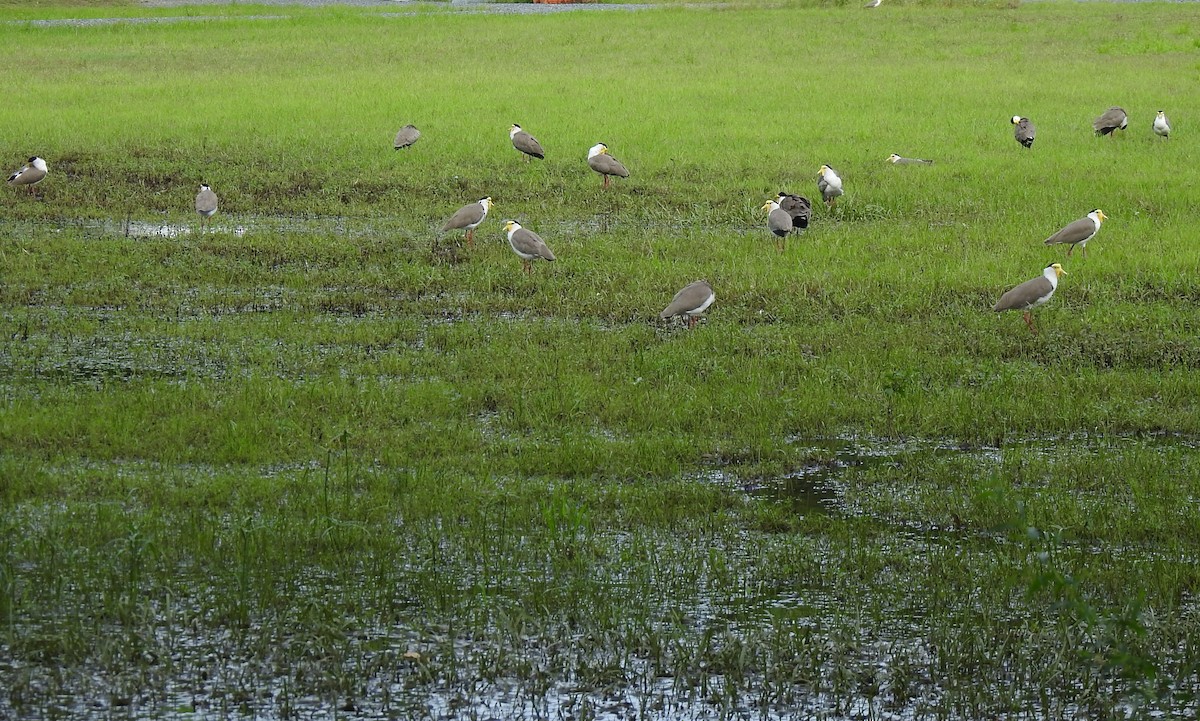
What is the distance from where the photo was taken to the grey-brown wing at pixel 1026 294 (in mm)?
10617

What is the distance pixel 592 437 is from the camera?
8.15 meters

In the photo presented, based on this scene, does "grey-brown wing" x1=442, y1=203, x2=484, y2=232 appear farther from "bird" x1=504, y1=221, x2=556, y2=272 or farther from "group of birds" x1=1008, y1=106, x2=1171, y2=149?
"group of birds" x1=1008, y1=106, x2=1171, y2=149

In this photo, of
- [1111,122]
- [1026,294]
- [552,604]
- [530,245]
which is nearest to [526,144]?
[530,245]

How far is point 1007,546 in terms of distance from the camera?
6680mm

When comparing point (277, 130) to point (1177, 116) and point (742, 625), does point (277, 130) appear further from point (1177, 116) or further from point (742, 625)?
point (742, 625)

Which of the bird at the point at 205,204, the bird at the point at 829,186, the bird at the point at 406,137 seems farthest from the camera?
the bird at the point at 406,137

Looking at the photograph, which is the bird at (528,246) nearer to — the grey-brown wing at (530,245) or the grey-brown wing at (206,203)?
the grey-brown wing at (530,245)

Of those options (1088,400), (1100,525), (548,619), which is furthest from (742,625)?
(1088,400)

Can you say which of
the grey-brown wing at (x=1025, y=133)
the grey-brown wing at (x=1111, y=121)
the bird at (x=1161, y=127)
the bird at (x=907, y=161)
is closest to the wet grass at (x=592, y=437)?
the grey-brown wing at (x=1025, y=133)

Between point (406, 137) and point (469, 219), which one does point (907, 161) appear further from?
point (469, 219)

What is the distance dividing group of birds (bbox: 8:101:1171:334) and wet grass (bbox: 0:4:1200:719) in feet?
0.70

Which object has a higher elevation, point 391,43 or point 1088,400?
point 1088,400

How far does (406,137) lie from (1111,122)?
9.65 meters

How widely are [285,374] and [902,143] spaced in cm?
1243
